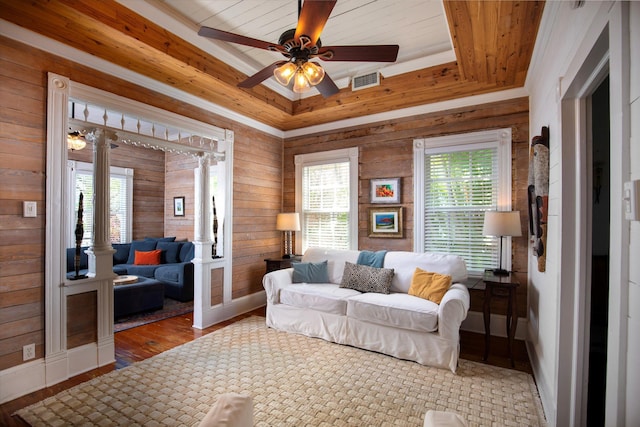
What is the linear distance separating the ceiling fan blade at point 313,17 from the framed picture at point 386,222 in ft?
8.74

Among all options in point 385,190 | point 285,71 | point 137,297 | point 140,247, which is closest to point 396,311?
point 385,190

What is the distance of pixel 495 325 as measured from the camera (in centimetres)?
363

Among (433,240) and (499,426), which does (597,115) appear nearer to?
(433,240)

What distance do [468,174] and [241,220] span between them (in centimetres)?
310

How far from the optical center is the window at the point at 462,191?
366 cm

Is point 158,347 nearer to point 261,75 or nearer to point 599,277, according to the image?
point 261,75

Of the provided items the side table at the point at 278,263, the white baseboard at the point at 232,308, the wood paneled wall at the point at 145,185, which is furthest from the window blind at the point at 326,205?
the wood paneled wall at the point at 145,185

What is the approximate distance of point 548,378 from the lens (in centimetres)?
221

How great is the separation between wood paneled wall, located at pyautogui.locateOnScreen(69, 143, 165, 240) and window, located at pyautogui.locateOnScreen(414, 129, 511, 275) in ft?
18.3

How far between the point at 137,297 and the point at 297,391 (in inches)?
117

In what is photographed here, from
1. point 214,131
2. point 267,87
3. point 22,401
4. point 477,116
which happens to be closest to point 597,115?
point 477,116

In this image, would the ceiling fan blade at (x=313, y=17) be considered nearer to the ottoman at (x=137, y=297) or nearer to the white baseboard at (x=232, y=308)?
the white baseboard at (x=232, y=308)

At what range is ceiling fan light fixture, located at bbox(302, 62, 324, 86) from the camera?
2299 mm

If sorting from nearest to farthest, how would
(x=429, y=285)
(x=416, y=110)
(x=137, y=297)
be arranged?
(x=429, y=285) < (x=416, y=110) < (x=137, y=297)
